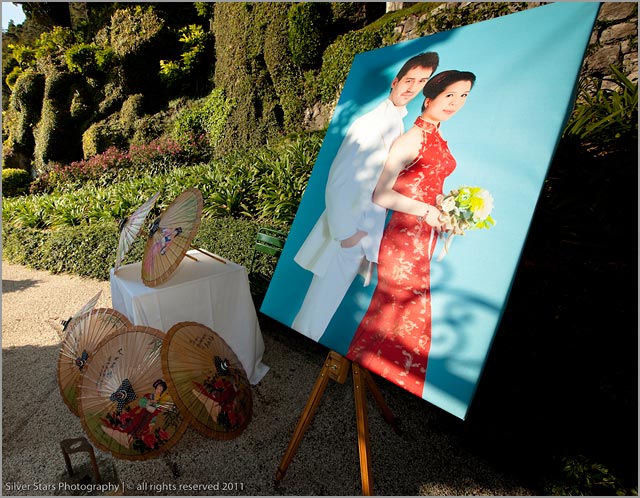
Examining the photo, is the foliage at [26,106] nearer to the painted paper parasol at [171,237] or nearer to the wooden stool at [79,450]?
the painted paper parasol at [171,237]

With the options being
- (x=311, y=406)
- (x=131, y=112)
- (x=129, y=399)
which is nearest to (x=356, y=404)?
(x=311, y=406)

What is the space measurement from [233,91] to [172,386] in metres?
9.59

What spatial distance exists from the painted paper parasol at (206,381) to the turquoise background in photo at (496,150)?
1.36 metres

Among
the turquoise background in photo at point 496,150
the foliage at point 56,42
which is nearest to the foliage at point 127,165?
the foliage at point 56,42

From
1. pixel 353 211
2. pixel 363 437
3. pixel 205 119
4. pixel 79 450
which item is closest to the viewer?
pixel 363 437

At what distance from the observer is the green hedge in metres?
4.16

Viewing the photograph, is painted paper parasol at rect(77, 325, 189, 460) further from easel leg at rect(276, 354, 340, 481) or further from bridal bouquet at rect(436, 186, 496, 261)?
bridal bouquet at rect(436, 186, 496, 261)

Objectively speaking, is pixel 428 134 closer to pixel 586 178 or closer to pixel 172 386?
pixel 586 178

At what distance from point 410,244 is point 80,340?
93.2 inches

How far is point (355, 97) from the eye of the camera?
6.21 ft

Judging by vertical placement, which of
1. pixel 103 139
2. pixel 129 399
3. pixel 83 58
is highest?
pixel 83 58

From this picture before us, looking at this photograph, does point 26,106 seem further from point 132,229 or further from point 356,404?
point 356,404

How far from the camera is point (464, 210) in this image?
1377 mm

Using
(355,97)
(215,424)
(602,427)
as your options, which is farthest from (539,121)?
(215,424)
